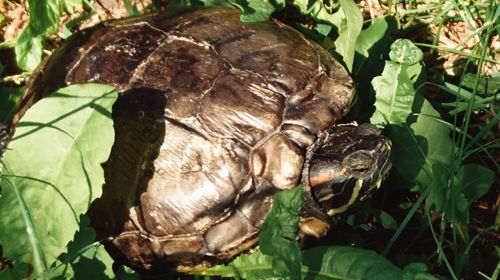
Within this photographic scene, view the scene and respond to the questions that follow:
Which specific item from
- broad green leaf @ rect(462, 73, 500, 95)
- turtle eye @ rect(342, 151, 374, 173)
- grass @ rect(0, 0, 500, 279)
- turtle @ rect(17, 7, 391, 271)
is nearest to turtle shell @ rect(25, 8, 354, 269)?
turtle @ rect(17, 7, 391, 271)

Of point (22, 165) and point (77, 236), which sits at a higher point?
point (22, 165)

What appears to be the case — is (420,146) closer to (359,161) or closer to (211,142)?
(359,161)

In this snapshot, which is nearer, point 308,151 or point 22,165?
point 22,165

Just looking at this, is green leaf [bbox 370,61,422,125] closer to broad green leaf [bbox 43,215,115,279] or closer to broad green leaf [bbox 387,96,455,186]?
broad green leaf [bbox 387,96,455,186]

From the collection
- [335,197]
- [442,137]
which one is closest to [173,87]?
[335,197]

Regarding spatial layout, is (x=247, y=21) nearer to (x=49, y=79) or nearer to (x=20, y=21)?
(x=49, y=79)
